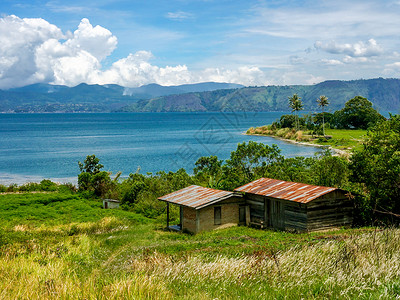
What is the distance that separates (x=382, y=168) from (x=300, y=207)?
512 centimetres

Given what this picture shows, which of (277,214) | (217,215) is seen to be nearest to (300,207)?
(277,214)

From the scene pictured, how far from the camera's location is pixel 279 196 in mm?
24922

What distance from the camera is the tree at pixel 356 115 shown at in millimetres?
118500

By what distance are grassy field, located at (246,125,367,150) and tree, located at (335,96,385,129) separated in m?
5.18

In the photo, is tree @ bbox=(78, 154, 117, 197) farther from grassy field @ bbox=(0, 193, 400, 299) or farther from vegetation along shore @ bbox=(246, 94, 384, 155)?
vegetation along shore @ bbox=(246, 94, 384, 155)

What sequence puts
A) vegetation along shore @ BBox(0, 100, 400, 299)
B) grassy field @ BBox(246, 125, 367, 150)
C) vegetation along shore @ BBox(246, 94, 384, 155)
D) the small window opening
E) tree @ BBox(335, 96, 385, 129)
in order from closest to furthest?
vegetation along shore @ BBox(0, 100, 400, 299) → the small window opening → grassy field @ BBox(246, 125, 367, 150) → vegetation along shore @ BBox(246, 94, 384, 155) → tree @ BBox(335, 96, 385, 129)

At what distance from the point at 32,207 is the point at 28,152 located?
65.2m

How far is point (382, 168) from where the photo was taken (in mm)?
23406

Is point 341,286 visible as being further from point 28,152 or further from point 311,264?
point 28,152

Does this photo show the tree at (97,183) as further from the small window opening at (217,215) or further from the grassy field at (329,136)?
the grassy field at (329,136)

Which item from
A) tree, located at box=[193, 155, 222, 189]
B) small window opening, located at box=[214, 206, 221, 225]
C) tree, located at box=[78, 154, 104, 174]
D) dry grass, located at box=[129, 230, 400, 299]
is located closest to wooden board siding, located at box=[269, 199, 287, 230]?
small window opening, located at box=[214, 206, 221, 225]

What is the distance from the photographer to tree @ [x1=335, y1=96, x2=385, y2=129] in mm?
118500

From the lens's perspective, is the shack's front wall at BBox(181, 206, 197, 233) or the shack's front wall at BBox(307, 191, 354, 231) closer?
the shack's front wall at BBox(307, 191, 354, 231)

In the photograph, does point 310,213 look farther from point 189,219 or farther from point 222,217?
point 189,219
